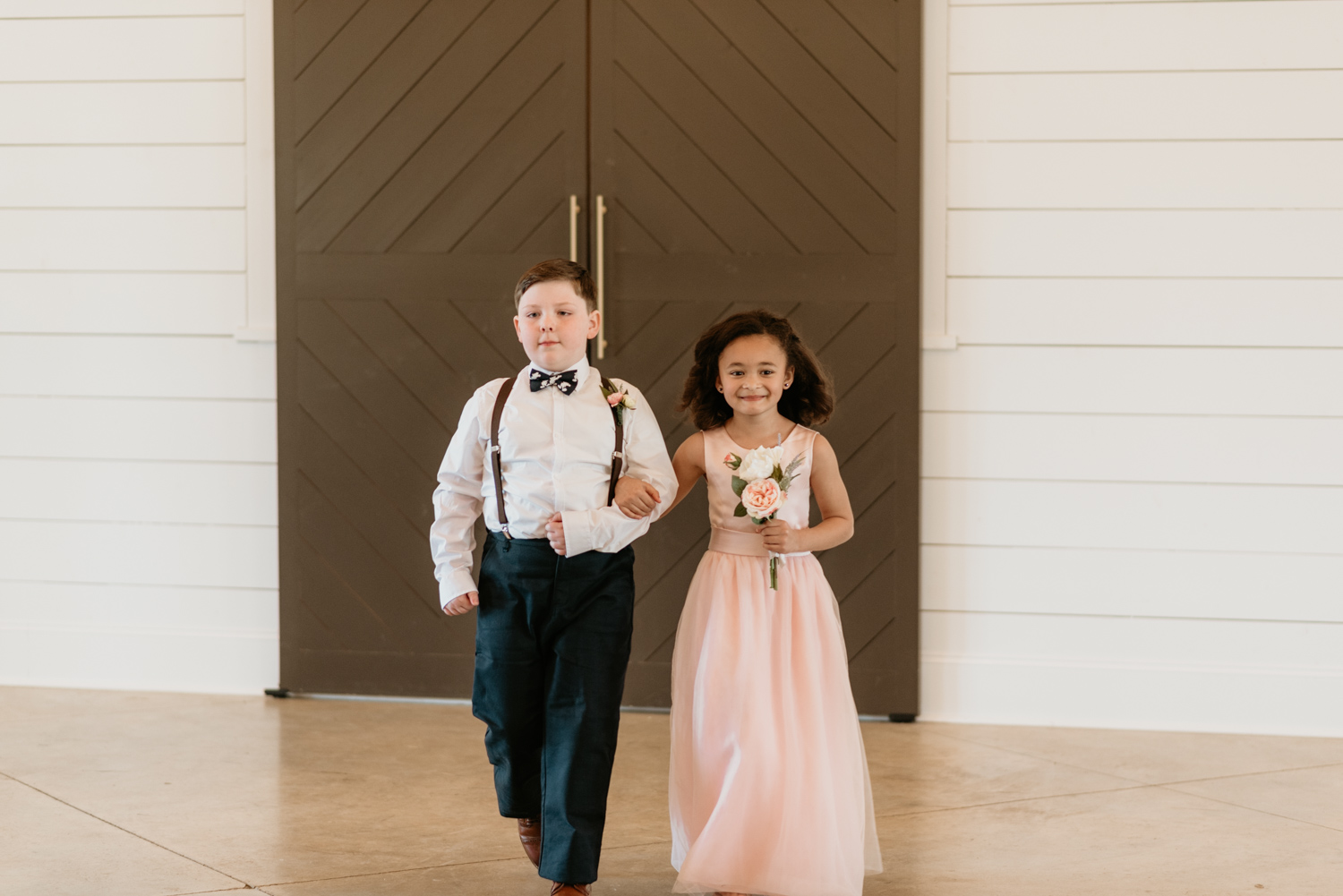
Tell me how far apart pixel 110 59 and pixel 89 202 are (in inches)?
18.9

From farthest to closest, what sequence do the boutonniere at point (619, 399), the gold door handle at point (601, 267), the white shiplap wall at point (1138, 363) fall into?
the gold door handle at point (601, 267)
the white shiplap wall at point (1138, 363)
the boutonniere at point (619, 399)

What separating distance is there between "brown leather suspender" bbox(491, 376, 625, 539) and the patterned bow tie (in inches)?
2.1

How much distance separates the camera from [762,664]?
8.43 feet

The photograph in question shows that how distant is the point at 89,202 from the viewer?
4.39 m

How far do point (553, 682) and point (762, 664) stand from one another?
16.3 inches

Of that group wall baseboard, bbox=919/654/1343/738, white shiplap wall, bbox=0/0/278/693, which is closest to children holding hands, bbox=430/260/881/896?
wall baseboard, bbox=919/654/1343/738

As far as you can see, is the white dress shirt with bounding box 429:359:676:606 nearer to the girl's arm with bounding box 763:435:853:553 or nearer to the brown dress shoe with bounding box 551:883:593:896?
the girl's arm with bounding box 763:435:853:553

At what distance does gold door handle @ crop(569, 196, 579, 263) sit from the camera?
4105mm

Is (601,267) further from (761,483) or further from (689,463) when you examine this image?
(761,483)

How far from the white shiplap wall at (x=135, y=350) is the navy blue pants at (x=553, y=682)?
2096 millimetres

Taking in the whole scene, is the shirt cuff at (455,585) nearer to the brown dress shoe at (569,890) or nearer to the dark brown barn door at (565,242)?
the brown dress shoe at (569,890)

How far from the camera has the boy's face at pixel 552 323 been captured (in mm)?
2541

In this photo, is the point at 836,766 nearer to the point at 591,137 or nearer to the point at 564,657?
the point at 564,657

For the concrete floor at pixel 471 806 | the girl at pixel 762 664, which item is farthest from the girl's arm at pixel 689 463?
the concrete floor at pixel 471 806
